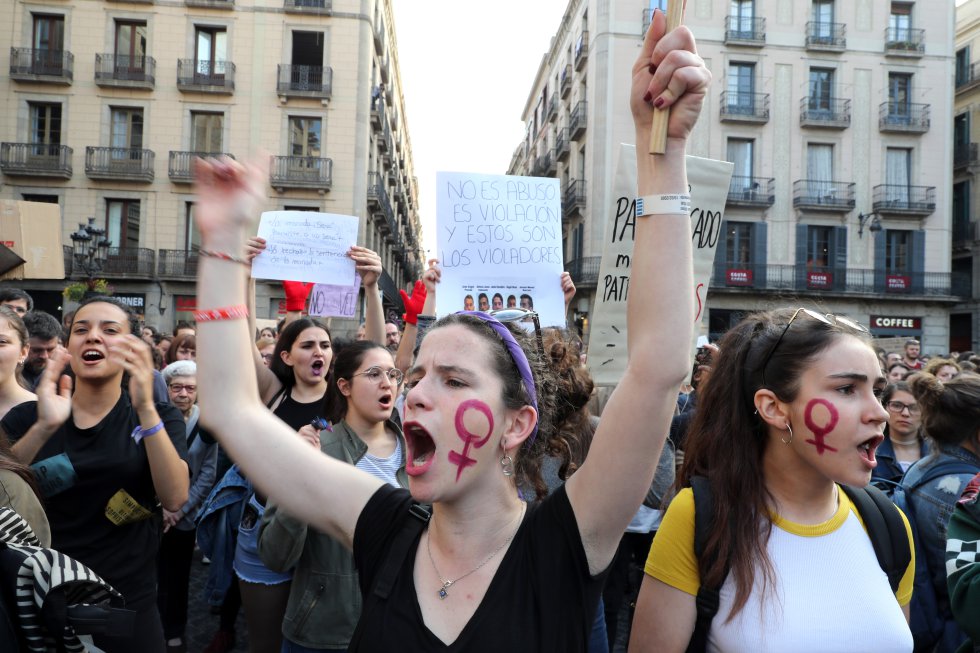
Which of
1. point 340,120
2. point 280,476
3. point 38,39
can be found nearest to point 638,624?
point 280,476

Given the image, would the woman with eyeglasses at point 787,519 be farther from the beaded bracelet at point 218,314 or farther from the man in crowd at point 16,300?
the man in crowd at point 16,300

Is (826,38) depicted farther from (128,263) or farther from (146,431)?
(146,431)

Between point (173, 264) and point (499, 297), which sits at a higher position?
point (173, 264)

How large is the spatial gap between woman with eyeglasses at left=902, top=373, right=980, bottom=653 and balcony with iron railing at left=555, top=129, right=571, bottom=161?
99.4 feet

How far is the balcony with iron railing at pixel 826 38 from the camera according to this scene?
1119 inches

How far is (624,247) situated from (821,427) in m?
2.05

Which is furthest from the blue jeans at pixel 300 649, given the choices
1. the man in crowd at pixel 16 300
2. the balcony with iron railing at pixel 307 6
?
the balcony with iron railing at pixel 307 6

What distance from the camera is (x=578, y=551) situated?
158 centimetres

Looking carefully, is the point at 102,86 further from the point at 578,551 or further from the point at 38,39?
the point at 578,551

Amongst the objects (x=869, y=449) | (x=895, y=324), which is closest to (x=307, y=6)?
(x=895, y=324)

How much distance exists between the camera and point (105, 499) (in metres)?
2.93

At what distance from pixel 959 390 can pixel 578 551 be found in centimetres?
263

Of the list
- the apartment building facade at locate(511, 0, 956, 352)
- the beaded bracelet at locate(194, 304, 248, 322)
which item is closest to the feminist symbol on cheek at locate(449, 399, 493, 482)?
the beaded bracelet at locate(194, 304, 248, 322)

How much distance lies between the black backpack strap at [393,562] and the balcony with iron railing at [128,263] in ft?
83.9
